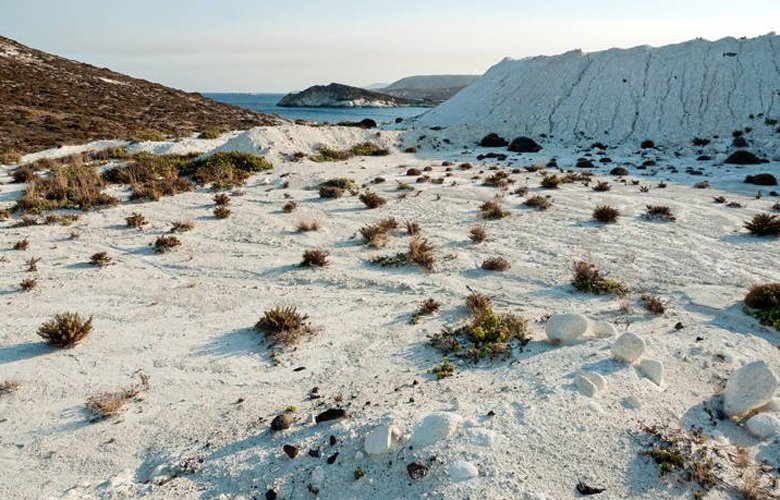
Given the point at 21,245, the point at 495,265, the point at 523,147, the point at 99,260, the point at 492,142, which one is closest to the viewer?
the point at 495,265

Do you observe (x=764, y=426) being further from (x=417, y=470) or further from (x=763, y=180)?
(x=763, y=180)

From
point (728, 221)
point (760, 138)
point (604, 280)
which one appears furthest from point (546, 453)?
point (760, 138)

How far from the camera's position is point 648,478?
3.60m

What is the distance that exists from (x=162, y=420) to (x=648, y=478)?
431cm

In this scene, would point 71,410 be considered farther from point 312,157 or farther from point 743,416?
point 312,157

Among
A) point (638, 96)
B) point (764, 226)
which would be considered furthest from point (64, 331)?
point (638, 96)

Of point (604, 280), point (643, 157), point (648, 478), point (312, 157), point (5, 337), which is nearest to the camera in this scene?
point (648, 478)

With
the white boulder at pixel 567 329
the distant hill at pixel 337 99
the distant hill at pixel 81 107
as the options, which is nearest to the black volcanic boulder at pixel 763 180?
the white boulder at pixel 567 329

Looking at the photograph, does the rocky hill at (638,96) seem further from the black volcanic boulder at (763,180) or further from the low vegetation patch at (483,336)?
the low vegetation patch at (483,336)

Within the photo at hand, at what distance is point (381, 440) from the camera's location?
390cm

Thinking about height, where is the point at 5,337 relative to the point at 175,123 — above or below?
below

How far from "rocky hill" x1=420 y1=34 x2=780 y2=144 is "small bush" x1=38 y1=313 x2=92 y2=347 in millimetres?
29686

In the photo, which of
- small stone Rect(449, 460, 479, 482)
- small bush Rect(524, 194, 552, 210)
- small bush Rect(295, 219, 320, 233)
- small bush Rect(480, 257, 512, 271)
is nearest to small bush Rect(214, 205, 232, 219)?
small bush Rect(295, 219, 320, 233)

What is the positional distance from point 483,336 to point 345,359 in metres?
1.68
